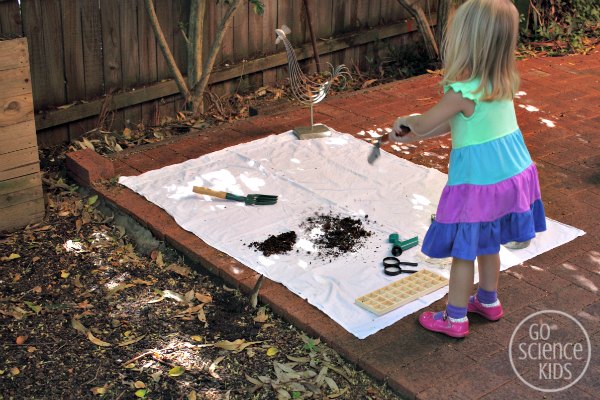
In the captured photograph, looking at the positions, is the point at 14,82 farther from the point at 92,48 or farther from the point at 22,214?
the point at 92,48

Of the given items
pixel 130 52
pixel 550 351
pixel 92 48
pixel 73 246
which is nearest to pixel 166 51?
pixel 130 52

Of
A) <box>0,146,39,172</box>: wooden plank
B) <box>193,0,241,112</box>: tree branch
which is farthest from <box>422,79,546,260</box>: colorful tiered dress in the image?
<box>193,0,241,112</box>: tree branch

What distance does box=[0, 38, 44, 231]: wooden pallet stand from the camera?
4496mm

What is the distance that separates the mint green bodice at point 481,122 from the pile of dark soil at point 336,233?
113 cm

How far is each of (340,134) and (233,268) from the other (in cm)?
187

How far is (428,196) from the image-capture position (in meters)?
5.04

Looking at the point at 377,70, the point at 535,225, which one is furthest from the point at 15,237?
the point at 377,70

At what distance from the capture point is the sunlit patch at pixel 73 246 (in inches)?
179

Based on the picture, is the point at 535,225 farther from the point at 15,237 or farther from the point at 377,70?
the point at 377,70

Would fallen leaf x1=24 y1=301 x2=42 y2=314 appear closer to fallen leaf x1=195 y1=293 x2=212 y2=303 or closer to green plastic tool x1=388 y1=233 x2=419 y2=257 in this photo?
fallen leaf x1=195 y1=293 x2=212 y2=303

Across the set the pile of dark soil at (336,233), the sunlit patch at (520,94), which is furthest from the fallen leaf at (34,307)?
the sunlit patch at (520,94)

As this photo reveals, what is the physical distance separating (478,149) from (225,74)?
3.49m

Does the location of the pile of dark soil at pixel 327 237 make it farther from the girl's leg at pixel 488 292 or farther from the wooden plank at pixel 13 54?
the wooden plank at pixel 13 54

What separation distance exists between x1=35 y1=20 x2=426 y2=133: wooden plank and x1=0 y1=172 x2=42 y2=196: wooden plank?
92 cm
